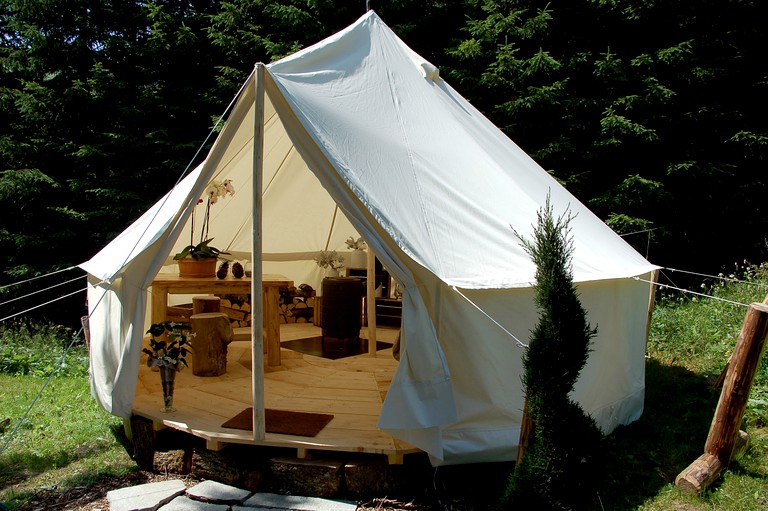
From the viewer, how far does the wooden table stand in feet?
14.6

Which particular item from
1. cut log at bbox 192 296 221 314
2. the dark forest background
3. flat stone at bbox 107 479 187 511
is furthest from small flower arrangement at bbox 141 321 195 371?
the dark forest background

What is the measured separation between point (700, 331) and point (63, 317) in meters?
9.09

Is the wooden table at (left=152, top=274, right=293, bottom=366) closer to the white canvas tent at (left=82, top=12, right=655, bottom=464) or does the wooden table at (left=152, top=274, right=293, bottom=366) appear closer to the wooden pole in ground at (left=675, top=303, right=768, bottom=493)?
the white canvas tent at (left=82, top=12, right=655, bottom=464)

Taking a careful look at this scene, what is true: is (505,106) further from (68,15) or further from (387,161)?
(68,15)

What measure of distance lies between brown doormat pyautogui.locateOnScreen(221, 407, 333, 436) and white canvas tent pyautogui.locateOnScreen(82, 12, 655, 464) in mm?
418

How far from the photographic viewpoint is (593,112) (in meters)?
8.02

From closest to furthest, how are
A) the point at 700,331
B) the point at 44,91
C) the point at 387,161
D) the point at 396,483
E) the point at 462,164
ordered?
the point at 396,483 < the point at 387,161 < the point at 462,164 < the point at 700,331 < the point at 44,91

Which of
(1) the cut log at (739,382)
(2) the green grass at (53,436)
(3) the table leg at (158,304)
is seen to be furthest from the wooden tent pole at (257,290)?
(1) the cut log at (739,382)

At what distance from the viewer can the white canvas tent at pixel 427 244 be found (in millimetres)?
2965

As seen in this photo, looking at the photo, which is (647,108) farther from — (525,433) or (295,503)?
(295,503)

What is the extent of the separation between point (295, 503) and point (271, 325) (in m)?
1.88

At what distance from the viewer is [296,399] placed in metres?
3.81

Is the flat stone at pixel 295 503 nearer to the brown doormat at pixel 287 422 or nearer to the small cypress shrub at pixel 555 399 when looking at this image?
the brown doormat at pixel 287 422

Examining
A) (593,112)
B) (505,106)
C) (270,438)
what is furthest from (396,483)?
(593,112)
